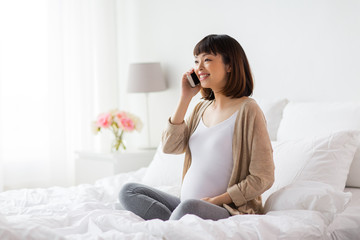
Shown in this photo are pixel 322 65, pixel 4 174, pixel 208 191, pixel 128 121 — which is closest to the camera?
pixel 208 191

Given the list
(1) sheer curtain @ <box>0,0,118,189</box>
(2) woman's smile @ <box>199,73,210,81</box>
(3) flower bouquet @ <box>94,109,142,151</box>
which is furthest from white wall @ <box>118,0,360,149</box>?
(2) woman's smile @ <box>199,73,210,81</box>

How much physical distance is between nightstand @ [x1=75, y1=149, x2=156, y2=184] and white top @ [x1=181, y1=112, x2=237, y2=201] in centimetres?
158

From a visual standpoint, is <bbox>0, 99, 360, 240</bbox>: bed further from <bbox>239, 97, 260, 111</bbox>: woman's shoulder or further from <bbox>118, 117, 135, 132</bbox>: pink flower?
<bbox>118, 117, 135, 132</bbox>: pink flower

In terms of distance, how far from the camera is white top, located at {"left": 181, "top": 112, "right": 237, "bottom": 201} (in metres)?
1.76

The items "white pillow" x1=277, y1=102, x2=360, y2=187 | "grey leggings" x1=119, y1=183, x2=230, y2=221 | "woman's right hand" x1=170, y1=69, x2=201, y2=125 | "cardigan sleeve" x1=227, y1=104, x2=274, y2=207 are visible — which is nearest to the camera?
"grey leggings" x1=119, y1=183, x2=230, y2=221

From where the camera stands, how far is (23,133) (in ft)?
12.4

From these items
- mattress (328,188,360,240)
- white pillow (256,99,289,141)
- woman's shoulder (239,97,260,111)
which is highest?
woman's shoulder (239,97,260,111)

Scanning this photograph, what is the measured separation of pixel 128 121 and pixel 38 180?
995 millimetres

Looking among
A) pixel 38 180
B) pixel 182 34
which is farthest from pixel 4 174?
pixel 182 34

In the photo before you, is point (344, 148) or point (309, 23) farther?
point (309, 23)

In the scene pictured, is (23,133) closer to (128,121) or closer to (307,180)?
(128,121)

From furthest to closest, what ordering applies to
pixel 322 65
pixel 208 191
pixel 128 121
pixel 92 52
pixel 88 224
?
1. pixel 92 52
2. pixel 128 121
3. pixel 322 65
4. pixel 208 191
5. pixel 88 224

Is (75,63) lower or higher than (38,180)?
higher

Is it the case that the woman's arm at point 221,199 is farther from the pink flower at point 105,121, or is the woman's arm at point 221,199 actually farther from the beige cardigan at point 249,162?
the pink flower at point 105,121
